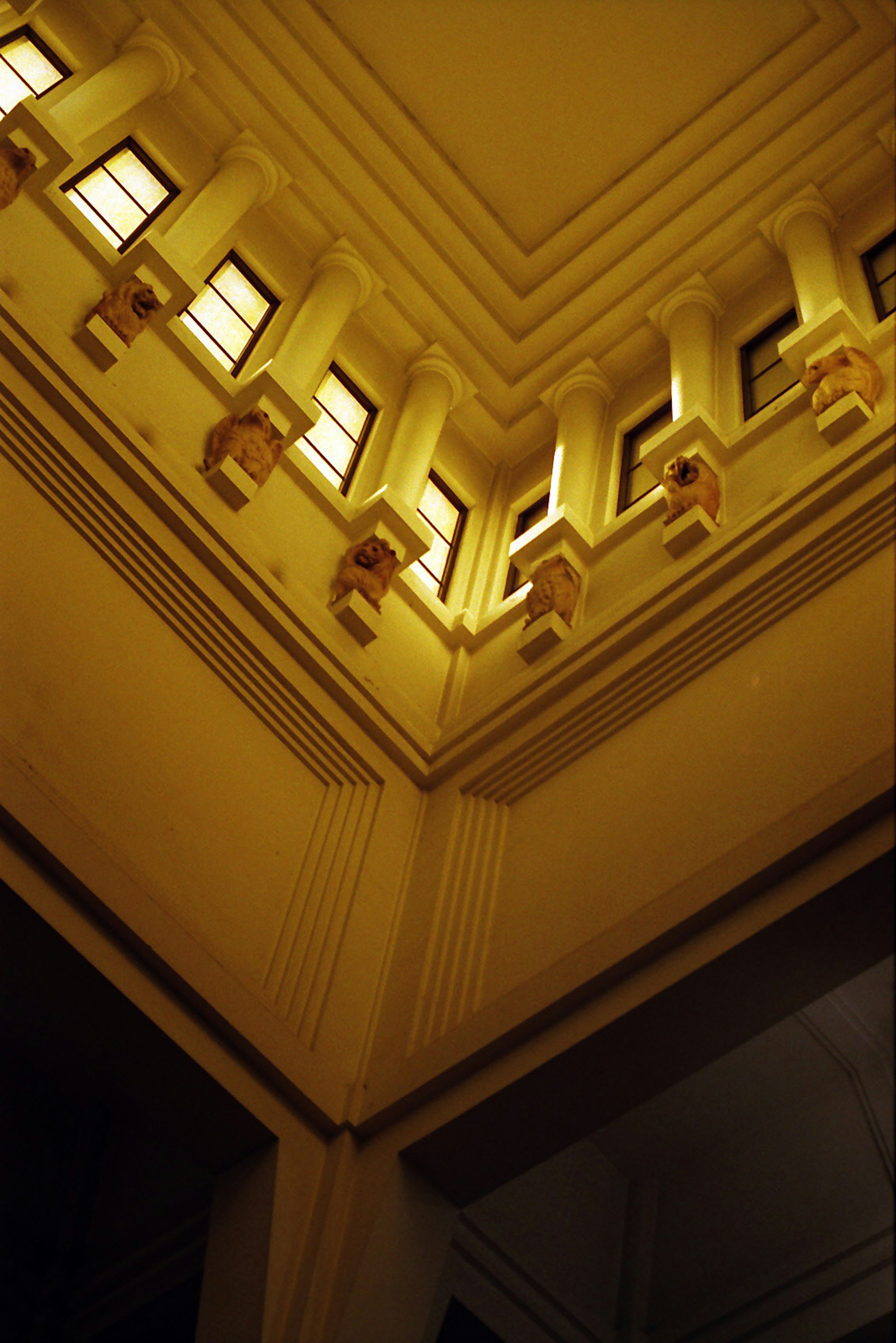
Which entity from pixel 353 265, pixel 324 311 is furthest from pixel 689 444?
pixel 353 265

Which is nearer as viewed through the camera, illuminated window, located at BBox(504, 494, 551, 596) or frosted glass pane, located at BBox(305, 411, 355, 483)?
frosted glass pane, located at BBox(305, 411, 355, 483)

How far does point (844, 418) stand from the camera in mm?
8148

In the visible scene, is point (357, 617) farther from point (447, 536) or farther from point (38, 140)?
point (38, 140)

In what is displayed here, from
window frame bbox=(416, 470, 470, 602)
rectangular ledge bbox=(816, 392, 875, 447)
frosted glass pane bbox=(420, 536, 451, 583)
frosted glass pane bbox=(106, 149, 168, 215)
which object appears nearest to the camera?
rectangular ledge bbox=(816, 392, 875, 447)

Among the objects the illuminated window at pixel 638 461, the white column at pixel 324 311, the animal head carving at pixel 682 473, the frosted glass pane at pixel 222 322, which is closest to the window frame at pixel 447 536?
the white column at pixel 324 311

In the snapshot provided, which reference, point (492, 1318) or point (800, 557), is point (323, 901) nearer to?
point (492, 1318)

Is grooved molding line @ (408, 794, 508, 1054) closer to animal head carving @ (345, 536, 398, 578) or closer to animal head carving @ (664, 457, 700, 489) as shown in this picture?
animal head carving @ (345, 536, 398, 578)

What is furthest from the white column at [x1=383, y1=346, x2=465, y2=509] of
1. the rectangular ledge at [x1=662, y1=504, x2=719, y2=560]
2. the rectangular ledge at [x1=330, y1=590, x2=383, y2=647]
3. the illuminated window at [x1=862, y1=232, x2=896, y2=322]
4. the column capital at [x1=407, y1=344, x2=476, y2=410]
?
Answer: the illuminated window at [x1=862, y1=232, x2=896, y2=322]

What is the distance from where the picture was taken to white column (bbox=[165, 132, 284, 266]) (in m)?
10.3

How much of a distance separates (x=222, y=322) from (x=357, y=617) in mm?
3072

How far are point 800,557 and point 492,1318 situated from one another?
4.26 metres

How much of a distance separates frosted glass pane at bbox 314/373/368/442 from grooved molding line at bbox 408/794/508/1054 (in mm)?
3955

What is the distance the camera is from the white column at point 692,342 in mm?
10148

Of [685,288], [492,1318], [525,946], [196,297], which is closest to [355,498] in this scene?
[196,297]
